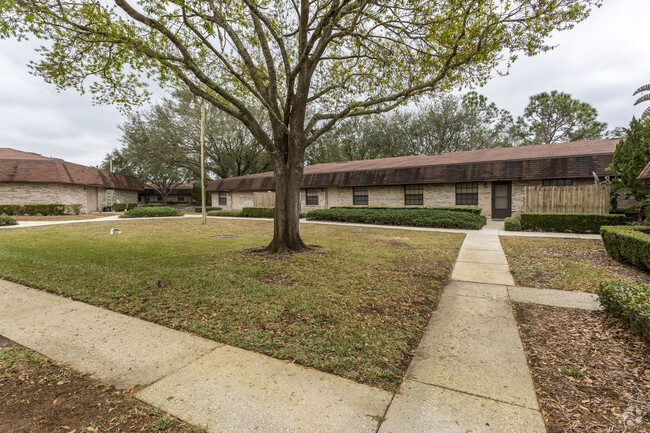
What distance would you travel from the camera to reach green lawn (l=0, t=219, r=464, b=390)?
3045mm

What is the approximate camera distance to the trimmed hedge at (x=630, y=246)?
5594 mm

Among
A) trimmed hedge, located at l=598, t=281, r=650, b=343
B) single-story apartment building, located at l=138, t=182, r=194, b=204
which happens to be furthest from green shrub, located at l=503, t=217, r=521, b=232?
single-story apartment building, located at l=138, t=182, r=194, b=204

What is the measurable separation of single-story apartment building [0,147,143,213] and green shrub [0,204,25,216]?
181 centimetres

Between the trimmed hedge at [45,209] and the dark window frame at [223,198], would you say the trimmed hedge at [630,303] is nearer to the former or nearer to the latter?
the dark window frame at [223,198]

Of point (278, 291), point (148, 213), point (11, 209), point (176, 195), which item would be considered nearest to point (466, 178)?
point (278, 291)

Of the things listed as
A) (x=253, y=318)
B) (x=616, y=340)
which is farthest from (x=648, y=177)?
(x=253, y=318)

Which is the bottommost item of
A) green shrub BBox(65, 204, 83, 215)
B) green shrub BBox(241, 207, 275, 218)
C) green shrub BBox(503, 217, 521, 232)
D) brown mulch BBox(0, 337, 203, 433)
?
brown mulch BBox(0, 337, 203, 433)

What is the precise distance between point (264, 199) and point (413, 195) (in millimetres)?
11630

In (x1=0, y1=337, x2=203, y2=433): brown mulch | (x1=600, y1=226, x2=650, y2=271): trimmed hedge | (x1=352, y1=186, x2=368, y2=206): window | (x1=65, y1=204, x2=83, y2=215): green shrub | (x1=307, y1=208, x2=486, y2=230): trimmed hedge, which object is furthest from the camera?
(x1=65, y1=204, x2=83, y2=215): green shrub

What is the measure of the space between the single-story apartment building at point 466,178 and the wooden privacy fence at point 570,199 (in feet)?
6.83

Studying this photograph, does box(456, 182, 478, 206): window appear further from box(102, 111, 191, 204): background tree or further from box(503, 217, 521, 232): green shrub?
box(102, 111, 191, 204): background tree

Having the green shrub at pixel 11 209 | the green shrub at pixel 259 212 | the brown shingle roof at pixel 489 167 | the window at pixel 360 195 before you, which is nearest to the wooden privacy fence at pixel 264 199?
the green shrub at pixel 259 212

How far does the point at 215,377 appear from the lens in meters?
2.49

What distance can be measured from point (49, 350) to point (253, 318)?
2031mm
